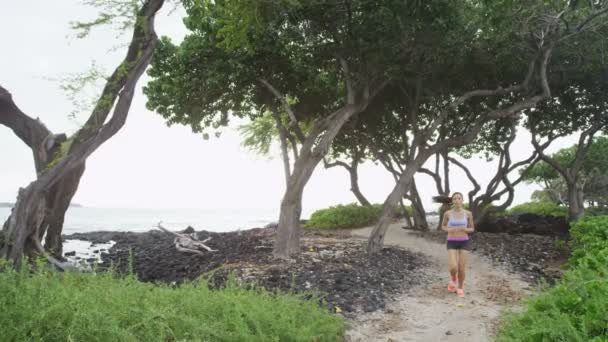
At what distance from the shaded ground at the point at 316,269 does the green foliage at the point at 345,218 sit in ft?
20.2

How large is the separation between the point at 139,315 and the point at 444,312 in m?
4.76

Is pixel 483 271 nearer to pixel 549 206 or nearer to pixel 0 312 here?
pixel 0 312

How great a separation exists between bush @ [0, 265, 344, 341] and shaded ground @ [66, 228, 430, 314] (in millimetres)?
935

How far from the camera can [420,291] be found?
351 inches

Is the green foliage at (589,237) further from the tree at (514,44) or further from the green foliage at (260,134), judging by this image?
the green foliage at (260,134)

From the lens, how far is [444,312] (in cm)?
736

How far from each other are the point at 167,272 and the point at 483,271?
7377mm

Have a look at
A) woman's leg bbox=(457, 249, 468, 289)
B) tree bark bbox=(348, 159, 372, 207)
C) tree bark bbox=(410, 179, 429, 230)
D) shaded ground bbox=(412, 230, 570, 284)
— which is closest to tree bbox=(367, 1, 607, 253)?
shaded ground bbox=(412, 230, 570, 284)

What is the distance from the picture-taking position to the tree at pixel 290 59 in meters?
9.85

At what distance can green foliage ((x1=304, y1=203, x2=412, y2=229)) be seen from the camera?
69.6ft

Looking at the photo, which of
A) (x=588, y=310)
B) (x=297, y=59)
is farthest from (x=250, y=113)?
(x=588, y=310)

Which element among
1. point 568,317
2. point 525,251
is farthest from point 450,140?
point 568,317

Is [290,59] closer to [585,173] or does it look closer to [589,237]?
[589,237]

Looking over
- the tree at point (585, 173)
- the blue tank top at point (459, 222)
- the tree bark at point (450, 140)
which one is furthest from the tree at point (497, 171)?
the blue tank top at point (459, 222)
